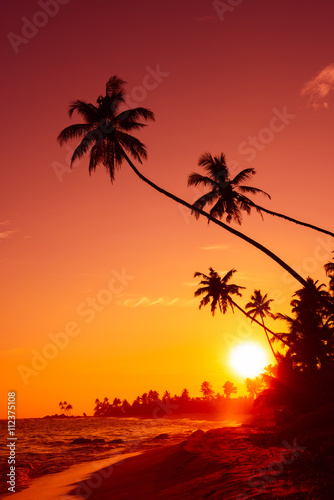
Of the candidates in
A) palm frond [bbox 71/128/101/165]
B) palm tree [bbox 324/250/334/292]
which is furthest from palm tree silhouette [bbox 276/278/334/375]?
palm frond [bbox 71/128/101/165]

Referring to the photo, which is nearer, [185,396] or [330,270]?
[330,270]

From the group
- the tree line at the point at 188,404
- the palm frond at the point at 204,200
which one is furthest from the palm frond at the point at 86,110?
the tree line at the point at 188,404

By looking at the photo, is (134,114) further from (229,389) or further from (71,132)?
(229,389)

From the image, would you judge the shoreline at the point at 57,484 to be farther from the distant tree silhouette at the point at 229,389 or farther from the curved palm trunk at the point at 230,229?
the distant tree silhouette at the point at 229,389

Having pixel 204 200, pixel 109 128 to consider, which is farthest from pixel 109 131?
pixel 204 200

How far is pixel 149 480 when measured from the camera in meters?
13.6

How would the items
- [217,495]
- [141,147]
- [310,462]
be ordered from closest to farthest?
[217,495]
[310,462]
[141,147]

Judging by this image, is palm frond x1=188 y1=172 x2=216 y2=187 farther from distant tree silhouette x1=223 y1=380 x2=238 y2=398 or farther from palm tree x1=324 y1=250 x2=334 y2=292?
distant tree silhouette x1=223 y1=380 x2=238 y2=398

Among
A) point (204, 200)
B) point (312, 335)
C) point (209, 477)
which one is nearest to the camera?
point (209, 477)

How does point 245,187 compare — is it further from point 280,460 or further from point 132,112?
point 280,460

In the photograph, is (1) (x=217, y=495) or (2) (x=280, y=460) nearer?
(1) (x=217, y=495)

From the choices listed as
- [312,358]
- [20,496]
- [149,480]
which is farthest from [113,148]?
[312,358]

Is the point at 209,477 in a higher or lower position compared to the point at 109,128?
lower

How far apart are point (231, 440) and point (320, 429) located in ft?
20.7
